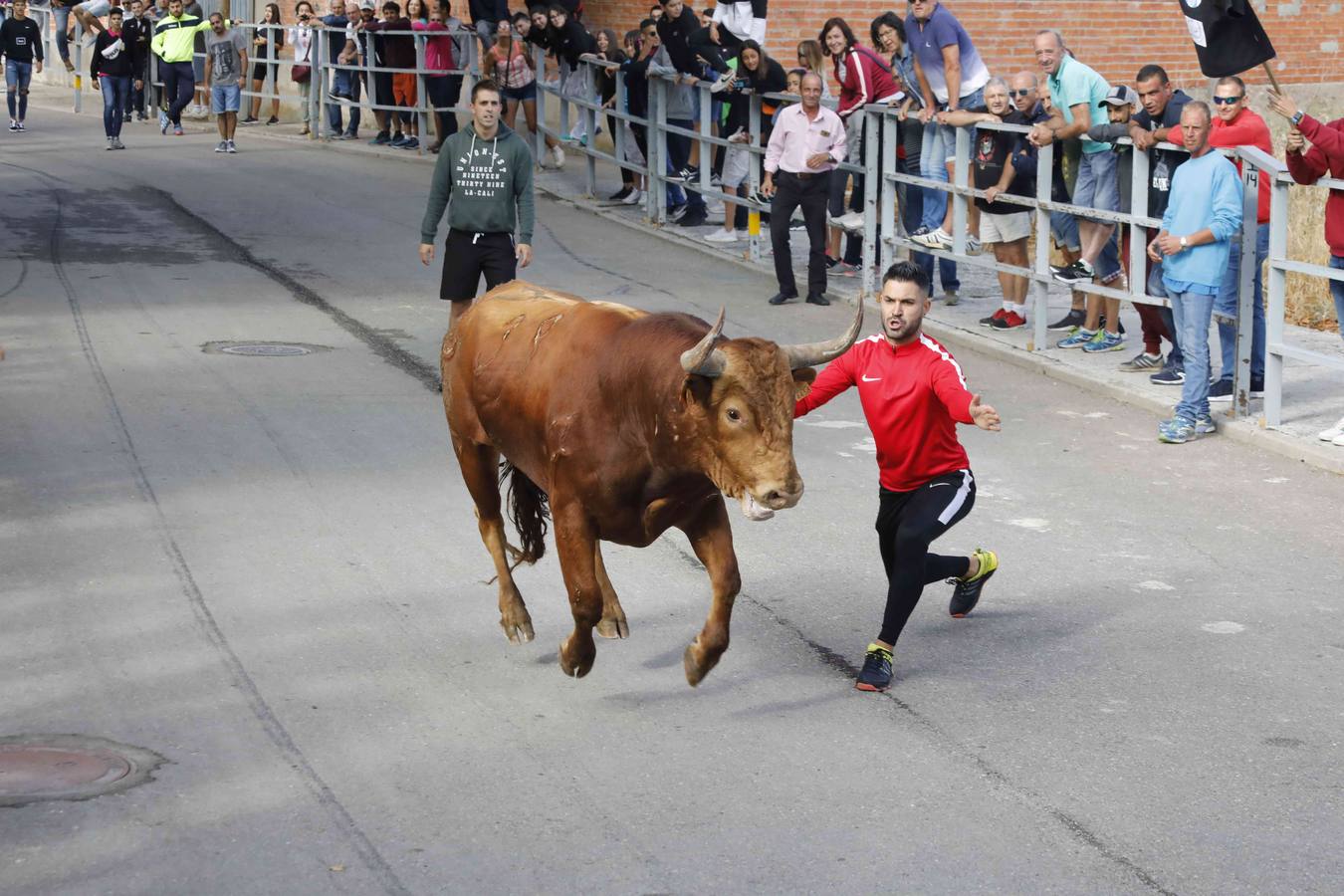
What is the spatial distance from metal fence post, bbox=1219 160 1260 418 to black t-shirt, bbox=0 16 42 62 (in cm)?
2587

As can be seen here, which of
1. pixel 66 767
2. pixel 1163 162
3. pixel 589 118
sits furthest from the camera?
pixel 589 118

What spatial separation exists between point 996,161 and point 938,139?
0.98 meters

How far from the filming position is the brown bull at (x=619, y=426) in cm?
592

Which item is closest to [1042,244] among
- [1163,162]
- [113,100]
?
[1163,162]

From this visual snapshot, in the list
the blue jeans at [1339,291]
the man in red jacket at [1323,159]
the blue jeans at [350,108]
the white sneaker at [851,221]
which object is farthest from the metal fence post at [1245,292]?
the blue jeans at [350,108]

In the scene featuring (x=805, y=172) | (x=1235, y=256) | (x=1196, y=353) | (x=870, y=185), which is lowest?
(x=1196, y=353)

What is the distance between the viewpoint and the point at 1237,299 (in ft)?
38.4

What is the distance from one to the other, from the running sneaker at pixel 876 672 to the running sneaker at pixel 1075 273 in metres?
7.12

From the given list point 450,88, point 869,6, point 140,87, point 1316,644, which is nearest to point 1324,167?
point 1316,644

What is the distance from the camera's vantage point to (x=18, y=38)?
1261 inches

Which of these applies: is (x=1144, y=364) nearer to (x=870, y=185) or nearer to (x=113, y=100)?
(x=870, y=185)

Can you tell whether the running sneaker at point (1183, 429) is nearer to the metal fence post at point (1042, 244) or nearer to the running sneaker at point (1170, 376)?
the running sneaker at point (1170, 376)

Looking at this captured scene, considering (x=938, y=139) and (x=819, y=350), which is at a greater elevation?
(x=938, y=139)

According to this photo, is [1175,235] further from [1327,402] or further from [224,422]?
[224,422]
